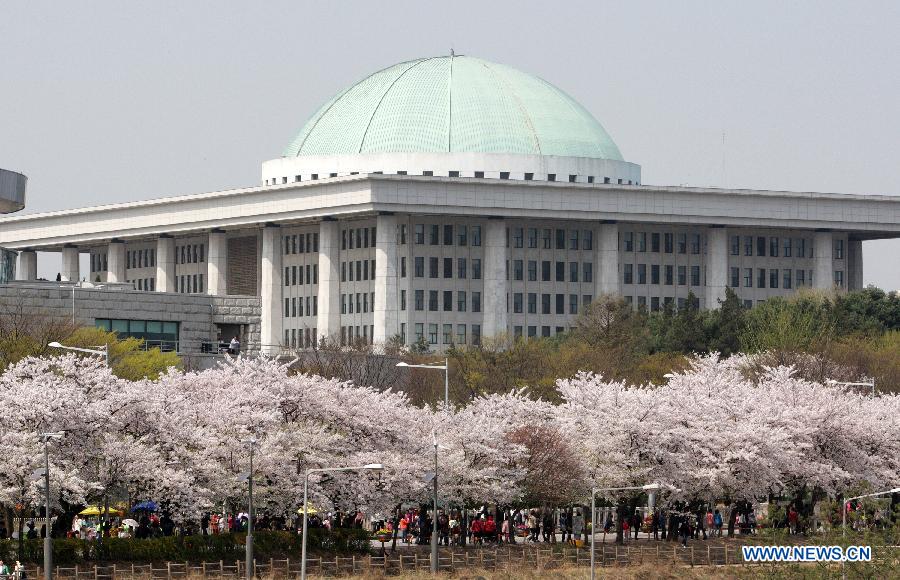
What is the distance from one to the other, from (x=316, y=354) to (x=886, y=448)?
38374 millimetres

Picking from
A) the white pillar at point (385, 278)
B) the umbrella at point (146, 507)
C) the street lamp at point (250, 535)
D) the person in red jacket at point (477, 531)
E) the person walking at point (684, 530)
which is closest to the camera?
the street lamp at point (250, 535)

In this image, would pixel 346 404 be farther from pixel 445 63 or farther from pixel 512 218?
pixel 445 63

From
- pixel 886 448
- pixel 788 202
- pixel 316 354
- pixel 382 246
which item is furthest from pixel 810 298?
pixel 886 448

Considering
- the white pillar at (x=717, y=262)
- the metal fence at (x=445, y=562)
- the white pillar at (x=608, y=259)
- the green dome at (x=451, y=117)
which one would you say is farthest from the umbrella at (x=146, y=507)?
the white pillar at (x=717, y=262)

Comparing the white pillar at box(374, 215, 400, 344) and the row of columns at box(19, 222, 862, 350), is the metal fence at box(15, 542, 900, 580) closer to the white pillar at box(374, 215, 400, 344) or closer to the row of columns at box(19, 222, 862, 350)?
the row of columns at box(19, 222, 862, 350)

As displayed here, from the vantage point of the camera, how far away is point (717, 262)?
18600 centimetres

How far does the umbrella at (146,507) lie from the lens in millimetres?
93794

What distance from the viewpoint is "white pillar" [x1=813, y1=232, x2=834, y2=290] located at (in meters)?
188

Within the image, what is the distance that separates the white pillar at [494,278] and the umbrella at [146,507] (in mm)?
81251

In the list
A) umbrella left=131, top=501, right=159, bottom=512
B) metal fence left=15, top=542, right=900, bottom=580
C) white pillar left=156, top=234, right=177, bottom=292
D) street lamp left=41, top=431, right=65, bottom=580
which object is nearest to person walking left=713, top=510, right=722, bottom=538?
metal fence left=15, top=542, right=900, bottom=580

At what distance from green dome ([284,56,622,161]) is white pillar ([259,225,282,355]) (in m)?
9.23

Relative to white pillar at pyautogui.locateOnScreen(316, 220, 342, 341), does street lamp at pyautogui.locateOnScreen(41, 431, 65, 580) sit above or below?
below

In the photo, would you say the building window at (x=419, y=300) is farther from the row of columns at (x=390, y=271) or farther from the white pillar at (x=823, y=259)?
the white pillar at (x=823, y=259)

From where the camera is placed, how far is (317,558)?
8325 centimetres
